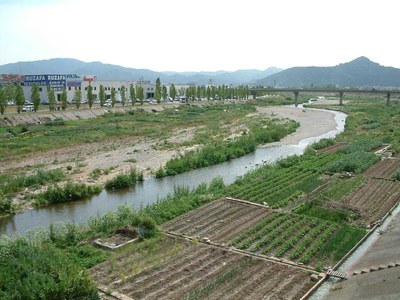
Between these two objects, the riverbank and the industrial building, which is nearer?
the riverbank

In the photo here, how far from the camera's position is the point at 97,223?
18.4 metres

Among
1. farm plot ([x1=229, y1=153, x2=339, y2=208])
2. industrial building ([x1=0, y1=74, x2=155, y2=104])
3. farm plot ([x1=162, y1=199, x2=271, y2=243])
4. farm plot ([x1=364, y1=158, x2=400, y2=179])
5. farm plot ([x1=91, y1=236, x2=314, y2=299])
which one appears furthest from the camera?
industrial building ([x1=0, y1=74, x2=155, y2=104])

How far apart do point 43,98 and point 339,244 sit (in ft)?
234

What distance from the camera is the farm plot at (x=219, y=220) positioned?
17891 millimetres

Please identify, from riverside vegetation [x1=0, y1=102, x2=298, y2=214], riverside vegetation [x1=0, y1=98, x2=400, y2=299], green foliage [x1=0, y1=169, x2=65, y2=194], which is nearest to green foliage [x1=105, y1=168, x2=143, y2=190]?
riverside vegetation [x1=0, y1=102, x2=298, y2=214]

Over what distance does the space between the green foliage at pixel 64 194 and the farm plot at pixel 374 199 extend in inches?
593

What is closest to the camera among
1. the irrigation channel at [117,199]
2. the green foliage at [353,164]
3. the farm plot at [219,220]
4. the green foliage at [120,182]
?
the farm plot at [219,220]

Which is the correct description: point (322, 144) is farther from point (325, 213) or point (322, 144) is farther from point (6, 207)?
point (6, 207)

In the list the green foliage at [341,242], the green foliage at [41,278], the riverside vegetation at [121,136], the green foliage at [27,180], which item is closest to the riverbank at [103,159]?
the riverside vegetation at [121,136]

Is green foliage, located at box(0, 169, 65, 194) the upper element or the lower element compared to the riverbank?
upper

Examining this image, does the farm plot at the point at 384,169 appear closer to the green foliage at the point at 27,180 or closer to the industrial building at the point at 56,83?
the green foliage at the point at 27,180

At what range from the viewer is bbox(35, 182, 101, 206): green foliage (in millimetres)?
23891

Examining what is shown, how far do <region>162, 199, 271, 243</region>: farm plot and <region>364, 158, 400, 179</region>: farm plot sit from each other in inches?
444

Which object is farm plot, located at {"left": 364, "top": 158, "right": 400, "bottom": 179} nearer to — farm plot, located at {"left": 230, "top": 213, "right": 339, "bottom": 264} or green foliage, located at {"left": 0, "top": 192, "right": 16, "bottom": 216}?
farm plot, located at {"left": 230, "top": 213, "right": 339, "bottom": 264}
